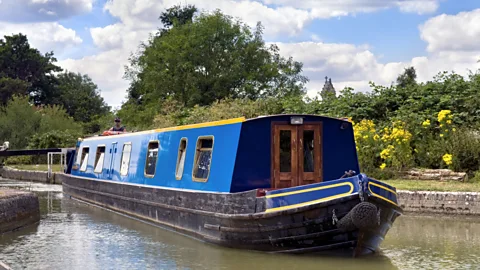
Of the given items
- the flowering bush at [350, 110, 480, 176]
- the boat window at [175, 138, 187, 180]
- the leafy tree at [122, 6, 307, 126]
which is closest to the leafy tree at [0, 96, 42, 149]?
the leafy tree at [122, 6, 307, 126]

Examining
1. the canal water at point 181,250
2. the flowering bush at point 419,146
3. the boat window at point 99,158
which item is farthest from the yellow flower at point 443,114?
the boat window at point 99,158

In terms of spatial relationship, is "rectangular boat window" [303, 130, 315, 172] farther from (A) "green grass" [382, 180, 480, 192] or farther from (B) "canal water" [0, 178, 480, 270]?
(A) "green grass" [382, 180, 480, 192]

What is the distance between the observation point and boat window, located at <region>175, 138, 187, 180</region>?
1225cm

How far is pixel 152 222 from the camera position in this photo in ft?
43.9

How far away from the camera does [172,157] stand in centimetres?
1274

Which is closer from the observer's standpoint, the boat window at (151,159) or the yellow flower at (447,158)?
the boat window at (151,159)

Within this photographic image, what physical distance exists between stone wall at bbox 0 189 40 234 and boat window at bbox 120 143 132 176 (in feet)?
6.94

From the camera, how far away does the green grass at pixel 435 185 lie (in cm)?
1386

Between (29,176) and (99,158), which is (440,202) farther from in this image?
(29,176)

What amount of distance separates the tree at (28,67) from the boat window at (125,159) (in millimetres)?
41258

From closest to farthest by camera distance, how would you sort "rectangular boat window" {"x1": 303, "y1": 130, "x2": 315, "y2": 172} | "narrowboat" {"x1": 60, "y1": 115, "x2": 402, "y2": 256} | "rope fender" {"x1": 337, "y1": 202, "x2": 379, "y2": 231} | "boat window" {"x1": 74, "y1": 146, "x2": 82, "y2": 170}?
"rope fender" {"x1": 337, "y1": 202, "x2": 379, "y2": 231}
"narrowboat" {"x1": 60, "y1": 115, "x2": 402, "y2": 256}
"rectangular boat window" {"x1": 303, "y1": 130, "x2": 315, "y2": 172}
"boat window" {"x1": 74, "y1": 146, "x2": 82, "y2": 170}

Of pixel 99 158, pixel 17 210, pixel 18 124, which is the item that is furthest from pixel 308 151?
pixel 18 124

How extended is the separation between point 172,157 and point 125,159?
3091 mm

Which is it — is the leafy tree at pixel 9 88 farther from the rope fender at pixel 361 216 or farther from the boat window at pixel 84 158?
the rope fender at pixel 361 216
